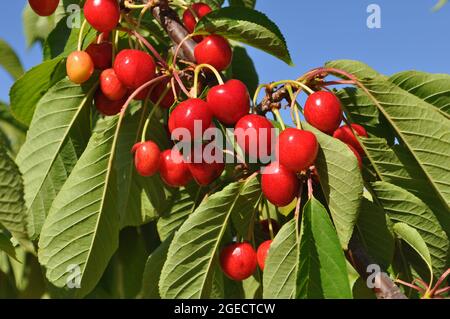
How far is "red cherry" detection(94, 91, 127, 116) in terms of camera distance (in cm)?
169

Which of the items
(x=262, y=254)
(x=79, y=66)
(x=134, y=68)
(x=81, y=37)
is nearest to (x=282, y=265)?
(x=262, y=254)

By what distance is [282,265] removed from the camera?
4.57ft

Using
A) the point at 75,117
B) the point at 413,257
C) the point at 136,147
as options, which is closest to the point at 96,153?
the point at 136,147

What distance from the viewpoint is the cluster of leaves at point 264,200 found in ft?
4.29

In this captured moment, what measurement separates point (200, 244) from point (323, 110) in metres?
0.46

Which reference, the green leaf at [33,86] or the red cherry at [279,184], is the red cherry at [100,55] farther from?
the red cherry at [279,184]

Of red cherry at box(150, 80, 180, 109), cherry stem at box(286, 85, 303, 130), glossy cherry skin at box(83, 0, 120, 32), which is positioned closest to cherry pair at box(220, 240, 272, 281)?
cherry stem at box(286, 85, 303, 130)

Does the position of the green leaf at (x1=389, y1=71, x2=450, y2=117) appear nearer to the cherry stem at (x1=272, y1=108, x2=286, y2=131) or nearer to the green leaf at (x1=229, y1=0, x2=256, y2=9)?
the cherry stem at (x1=272, y1=108, x2=286, y2=131)

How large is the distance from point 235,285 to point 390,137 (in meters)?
0.77

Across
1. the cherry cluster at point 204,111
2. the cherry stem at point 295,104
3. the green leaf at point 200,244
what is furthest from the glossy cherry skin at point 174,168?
the cherry stem at point 295,104

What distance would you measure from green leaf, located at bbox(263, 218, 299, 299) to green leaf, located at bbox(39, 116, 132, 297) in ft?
1.51

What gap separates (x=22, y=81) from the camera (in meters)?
1.74

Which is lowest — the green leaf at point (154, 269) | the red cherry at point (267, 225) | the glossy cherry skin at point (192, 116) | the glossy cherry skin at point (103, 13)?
the green leaf at point (154, 269)

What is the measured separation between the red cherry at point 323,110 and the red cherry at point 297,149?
0.31ft
